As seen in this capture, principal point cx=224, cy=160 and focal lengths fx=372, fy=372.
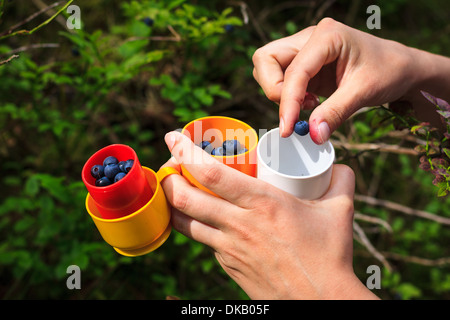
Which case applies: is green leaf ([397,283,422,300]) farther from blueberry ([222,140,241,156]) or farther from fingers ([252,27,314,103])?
blueberry ([222,140,241,156])

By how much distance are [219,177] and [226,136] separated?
324 millimetres

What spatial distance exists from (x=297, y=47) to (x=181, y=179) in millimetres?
742

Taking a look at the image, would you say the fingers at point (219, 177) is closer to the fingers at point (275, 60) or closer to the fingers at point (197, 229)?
the fingers at point (197, 229)

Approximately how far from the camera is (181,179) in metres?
1.26

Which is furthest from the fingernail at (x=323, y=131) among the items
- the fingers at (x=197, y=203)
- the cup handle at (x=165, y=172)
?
the cup handle at (x=165, y=172)

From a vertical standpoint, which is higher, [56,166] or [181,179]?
[181,179]

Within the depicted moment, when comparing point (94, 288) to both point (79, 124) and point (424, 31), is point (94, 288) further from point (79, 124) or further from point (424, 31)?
point (424, 31)

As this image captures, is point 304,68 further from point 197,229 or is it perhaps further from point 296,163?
point 197,229

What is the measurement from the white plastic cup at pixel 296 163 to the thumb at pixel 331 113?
8 cm

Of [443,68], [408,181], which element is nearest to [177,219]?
[443,68]

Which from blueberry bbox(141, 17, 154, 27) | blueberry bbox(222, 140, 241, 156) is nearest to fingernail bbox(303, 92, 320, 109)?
blueberry bbox(222, 140, 241, 156)

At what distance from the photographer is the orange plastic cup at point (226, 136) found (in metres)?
1.25

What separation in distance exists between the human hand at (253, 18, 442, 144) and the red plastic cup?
0.50 meters

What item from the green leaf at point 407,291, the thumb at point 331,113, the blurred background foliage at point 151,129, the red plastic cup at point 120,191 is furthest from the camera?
the green leaf at point 407,291
